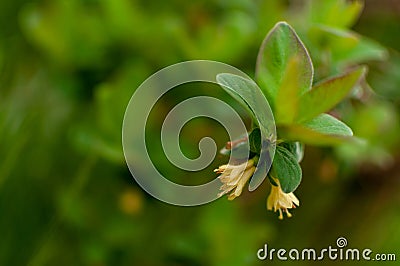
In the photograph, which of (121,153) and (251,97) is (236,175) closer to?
(251,97)

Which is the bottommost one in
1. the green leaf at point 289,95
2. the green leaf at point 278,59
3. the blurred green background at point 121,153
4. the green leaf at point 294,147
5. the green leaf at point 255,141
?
the green leaf at point 255,141

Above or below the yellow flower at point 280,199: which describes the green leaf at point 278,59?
above

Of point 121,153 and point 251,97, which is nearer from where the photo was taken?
point 251,97

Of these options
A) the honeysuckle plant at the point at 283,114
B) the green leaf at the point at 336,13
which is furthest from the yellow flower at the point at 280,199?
the green leaf at the point at 336,13

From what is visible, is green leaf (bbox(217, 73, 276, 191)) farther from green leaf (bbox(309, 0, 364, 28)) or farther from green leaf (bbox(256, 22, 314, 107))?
green leaf (bbox(309, 0, 364, 28))

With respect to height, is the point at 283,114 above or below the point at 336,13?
below

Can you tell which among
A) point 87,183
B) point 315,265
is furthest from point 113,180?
point 315,265

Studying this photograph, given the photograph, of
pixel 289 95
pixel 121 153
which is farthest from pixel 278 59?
pixel 121 153

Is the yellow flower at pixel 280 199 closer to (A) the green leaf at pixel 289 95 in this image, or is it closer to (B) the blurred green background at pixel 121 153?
(A) the green leaf at pixel 289 95
